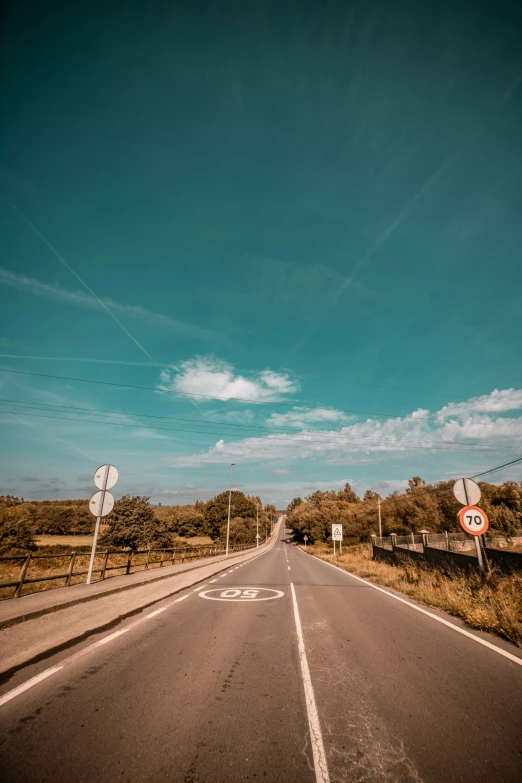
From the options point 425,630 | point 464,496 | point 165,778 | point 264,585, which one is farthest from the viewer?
point 264,585

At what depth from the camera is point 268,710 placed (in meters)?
3.48

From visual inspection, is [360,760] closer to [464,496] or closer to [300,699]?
[300,699]

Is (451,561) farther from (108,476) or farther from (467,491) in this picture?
(108,476)

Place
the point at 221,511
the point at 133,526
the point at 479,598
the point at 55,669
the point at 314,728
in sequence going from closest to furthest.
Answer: the point at 314,728
the point at 55,669
the point at 479,598
the point at 133,526
the point at 221,511

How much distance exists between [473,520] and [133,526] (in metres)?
46.6

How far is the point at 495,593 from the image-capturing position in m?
7.70

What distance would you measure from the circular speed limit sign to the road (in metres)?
2.98

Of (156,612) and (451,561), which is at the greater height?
(451,561)

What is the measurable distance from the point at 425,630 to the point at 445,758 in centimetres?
441

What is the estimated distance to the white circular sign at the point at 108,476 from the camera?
1098cm

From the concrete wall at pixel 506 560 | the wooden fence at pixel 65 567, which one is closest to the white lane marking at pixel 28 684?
the wooden fence at pixel 65 567

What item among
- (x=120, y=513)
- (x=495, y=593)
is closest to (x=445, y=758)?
(x=495, y=593)

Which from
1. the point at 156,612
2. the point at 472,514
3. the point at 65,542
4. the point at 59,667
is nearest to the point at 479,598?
the point at 472,514

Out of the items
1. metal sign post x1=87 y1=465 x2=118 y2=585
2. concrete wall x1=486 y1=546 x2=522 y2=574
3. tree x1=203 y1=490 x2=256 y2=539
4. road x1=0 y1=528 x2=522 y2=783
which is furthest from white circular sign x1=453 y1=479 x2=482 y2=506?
tree x1=203 y1=490 x2=256 y2=539
